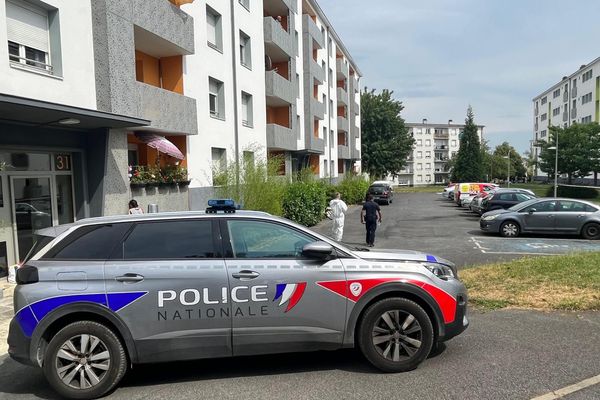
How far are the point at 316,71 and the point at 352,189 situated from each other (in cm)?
981

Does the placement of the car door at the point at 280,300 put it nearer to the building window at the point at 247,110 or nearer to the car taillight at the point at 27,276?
the car taillight at the point at 27,276

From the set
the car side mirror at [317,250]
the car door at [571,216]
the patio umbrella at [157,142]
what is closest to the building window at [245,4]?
the patio umbrella at [157,142]

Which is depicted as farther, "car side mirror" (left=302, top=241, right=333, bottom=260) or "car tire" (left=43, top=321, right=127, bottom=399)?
"car side mirror" (left=302, top=241, right=333, bottom=260)

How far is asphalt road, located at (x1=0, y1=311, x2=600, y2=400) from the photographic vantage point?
3980 millimetres

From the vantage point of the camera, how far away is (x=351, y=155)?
48.7 metres

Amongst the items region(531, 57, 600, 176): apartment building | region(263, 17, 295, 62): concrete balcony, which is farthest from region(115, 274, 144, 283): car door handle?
region(531, 57, 600, 176): apartment building

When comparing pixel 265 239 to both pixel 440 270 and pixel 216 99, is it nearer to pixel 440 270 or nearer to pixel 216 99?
pixel 440 270

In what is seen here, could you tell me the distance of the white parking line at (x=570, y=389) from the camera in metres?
3.76

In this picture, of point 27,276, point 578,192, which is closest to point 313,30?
point 578,192

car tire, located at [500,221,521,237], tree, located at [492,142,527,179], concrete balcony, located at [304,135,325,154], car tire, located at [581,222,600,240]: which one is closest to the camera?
car tire, located at [581,222,600,240]

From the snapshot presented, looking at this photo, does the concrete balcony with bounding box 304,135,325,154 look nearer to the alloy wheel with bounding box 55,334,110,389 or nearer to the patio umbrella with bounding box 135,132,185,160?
the patio umbrella with bounding box 135,132,185,160

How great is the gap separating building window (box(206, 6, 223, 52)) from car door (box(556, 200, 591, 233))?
46.4ft

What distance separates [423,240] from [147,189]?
9078 mm

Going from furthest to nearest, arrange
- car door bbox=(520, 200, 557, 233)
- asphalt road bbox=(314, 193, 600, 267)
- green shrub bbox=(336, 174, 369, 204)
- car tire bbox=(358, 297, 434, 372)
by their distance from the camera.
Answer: green shrub bbox=(336, 174, 369, 204), car door bbox=(520, 200, 557, 233), asphalt road bbox=(314, 193, 600, 267), car tire bbox=(358, 297, 434, 372)
